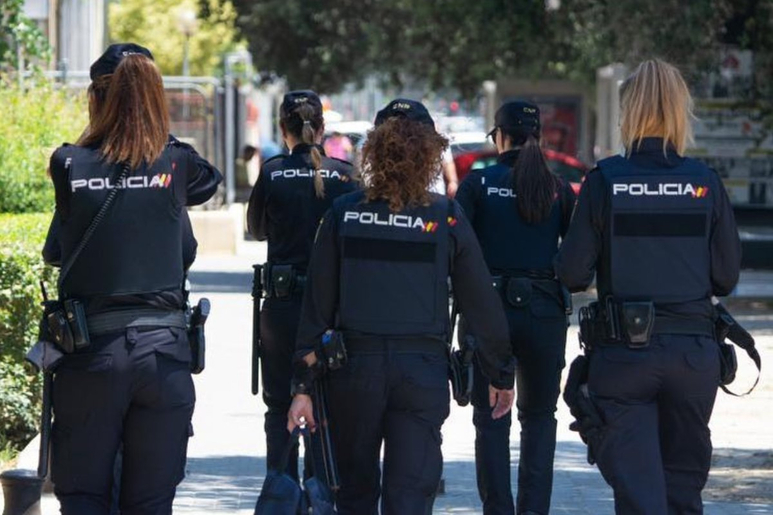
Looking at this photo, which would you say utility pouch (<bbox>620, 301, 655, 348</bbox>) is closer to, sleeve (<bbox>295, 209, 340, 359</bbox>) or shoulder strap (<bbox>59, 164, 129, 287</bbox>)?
sleeve (<bbox>295, 209, 340, 359</bbox>)

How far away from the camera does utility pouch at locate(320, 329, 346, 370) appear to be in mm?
5629

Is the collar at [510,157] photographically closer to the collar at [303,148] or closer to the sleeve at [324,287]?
the collar at [303,148]

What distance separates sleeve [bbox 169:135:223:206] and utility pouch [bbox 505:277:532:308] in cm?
185

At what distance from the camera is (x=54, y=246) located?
5.55m

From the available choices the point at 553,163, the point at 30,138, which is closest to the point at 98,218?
the point at 30,138

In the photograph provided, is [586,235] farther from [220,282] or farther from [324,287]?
A: [220,282]

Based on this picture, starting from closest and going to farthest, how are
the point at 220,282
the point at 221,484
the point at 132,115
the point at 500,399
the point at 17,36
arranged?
the point at 132,115
the point at 500,399
the point at 221,484
the point at 17,36
the point at 220,282

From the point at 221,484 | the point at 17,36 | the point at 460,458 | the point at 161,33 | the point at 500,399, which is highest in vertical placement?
the point at 17,36

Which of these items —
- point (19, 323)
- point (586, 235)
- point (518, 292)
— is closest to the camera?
point (586, 235)

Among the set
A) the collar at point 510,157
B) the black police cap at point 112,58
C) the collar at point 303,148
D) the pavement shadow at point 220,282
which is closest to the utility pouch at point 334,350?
the black police cap at point 112,58

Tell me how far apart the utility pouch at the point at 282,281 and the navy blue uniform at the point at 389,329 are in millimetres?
1521

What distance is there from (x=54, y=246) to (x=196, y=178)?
0.51m

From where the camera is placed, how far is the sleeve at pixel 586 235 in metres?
5.91

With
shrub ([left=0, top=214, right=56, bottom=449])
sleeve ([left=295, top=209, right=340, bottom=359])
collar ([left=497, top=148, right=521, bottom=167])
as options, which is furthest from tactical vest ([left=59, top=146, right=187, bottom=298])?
shrub ([left=0, top=214, right=56, bottom=449])
